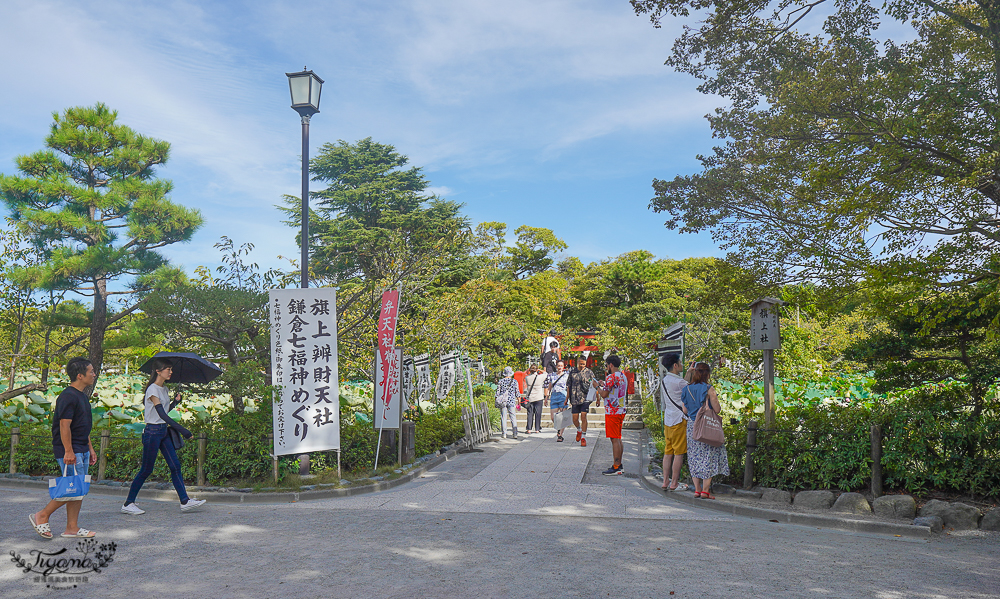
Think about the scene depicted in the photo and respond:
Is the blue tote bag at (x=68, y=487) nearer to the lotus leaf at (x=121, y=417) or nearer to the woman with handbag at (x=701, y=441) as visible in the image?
the woman with handbag at (x=701, y=441)

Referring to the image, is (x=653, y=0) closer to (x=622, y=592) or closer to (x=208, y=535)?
(x=622, y=592)

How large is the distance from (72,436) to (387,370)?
4555 millimetres

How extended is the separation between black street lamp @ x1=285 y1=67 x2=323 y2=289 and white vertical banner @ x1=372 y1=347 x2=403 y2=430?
1.82 m

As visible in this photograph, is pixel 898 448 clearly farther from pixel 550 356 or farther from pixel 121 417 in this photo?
pixel 550 356

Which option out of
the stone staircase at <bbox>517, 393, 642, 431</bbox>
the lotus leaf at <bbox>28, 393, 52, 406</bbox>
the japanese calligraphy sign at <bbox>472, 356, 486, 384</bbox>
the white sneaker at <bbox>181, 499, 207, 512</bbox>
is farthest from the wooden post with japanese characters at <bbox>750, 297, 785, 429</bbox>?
the lotus leaf at <bbox>28, 393, 52, 406</bbox>

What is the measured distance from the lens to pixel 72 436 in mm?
5402

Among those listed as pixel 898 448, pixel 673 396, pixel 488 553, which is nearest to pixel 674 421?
pixel 673 396

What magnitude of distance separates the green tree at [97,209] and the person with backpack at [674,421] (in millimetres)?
13079

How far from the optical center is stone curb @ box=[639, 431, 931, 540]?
19.7ft

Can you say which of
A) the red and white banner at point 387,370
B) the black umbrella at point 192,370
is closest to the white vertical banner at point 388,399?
the red and white banner at point 387,370

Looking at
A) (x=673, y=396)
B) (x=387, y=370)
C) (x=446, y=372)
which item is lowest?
(x=673, y=396)

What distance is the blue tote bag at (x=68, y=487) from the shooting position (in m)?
5.28

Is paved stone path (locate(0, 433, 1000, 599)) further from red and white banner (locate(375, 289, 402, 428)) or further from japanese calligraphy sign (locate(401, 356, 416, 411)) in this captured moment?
japanese calligraphy sign (locate(401, 356, 416, 411))

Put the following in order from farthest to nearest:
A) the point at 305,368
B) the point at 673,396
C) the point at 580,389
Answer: the point at 580,389 → the point at 305,368 → the point at 673,396
